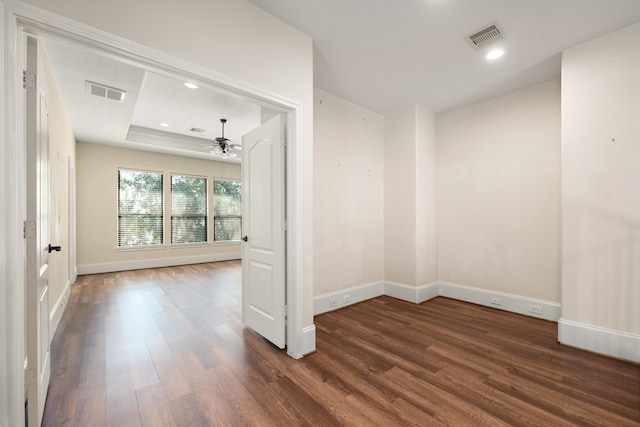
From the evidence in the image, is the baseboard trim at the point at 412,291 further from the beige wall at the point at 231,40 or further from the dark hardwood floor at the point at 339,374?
the beige wall at the point at 231,40

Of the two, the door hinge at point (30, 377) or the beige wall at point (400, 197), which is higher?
the beige wall at point (400, 197)

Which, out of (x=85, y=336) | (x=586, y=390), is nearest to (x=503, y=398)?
(x=586, y=390)

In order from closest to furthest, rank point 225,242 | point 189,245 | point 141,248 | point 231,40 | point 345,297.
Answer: point 231,40 < point 345,297 < point 141,248 < point 189,245 < point 225,242

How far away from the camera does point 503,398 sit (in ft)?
6.20

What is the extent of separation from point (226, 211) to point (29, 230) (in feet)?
22.2

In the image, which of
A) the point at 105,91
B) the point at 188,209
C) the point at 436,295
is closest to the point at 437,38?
the point at 436,295

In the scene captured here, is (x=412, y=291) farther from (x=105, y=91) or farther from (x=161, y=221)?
(x=161, y=221)

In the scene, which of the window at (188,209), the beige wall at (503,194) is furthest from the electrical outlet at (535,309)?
the window at (188,209)

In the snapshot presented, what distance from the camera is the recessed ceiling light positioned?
9.18 ft

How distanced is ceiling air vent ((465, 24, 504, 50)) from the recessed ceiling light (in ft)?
0.65

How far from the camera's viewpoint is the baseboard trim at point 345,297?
357cm

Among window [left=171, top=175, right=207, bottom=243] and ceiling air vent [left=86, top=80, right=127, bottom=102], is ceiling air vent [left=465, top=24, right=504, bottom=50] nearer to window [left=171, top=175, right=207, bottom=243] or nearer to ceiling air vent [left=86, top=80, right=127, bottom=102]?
ceiling air vent [left=86, top=80, right=127, bottom=102]

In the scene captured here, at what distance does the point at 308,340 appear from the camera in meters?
2.52

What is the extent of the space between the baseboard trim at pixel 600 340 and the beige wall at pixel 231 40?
2586 mm
